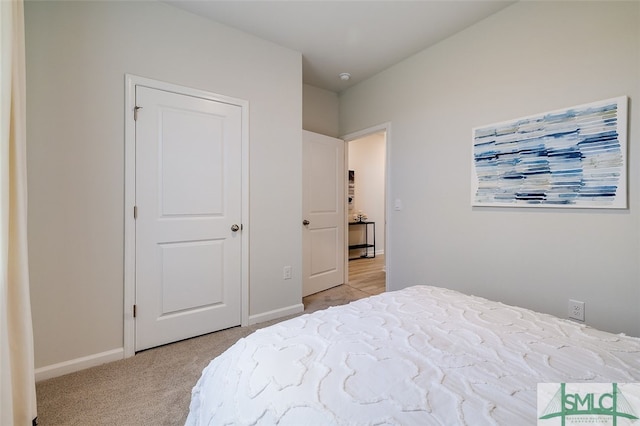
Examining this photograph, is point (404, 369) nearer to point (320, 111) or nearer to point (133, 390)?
point (133, 390)

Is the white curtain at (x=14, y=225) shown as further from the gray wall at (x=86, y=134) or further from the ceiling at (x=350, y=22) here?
the ceiling at (x=350, y=22)

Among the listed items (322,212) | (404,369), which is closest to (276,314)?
(322,212)

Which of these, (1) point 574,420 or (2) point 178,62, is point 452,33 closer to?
(2) point 178,62

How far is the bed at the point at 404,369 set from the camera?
0.66 m

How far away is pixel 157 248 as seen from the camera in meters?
2.18

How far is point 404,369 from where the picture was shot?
804 mm

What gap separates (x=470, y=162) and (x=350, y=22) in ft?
5.19

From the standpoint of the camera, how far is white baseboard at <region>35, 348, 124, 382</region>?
5.82ft

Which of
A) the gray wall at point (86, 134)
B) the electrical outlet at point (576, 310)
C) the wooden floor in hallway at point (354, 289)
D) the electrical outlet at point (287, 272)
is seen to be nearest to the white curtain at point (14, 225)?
the gray wall at point (86, 134)

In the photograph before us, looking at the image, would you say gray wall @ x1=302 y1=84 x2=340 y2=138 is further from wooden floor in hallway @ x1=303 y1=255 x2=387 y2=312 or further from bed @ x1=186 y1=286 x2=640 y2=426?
bed @ x1=186 y1=286 x2=640 y2=426

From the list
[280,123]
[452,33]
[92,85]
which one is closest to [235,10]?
[280,123]

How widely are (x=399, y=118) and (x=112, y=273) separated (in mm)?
2973

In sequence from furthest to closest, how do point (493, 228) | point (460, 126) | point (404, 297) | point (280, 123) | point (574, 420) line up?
point (280, 123), point (460, 126), point (493, 228), point (404, 297), point (574, 420)

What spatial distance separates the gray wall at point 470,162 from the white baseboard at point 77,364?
255 centimetres
